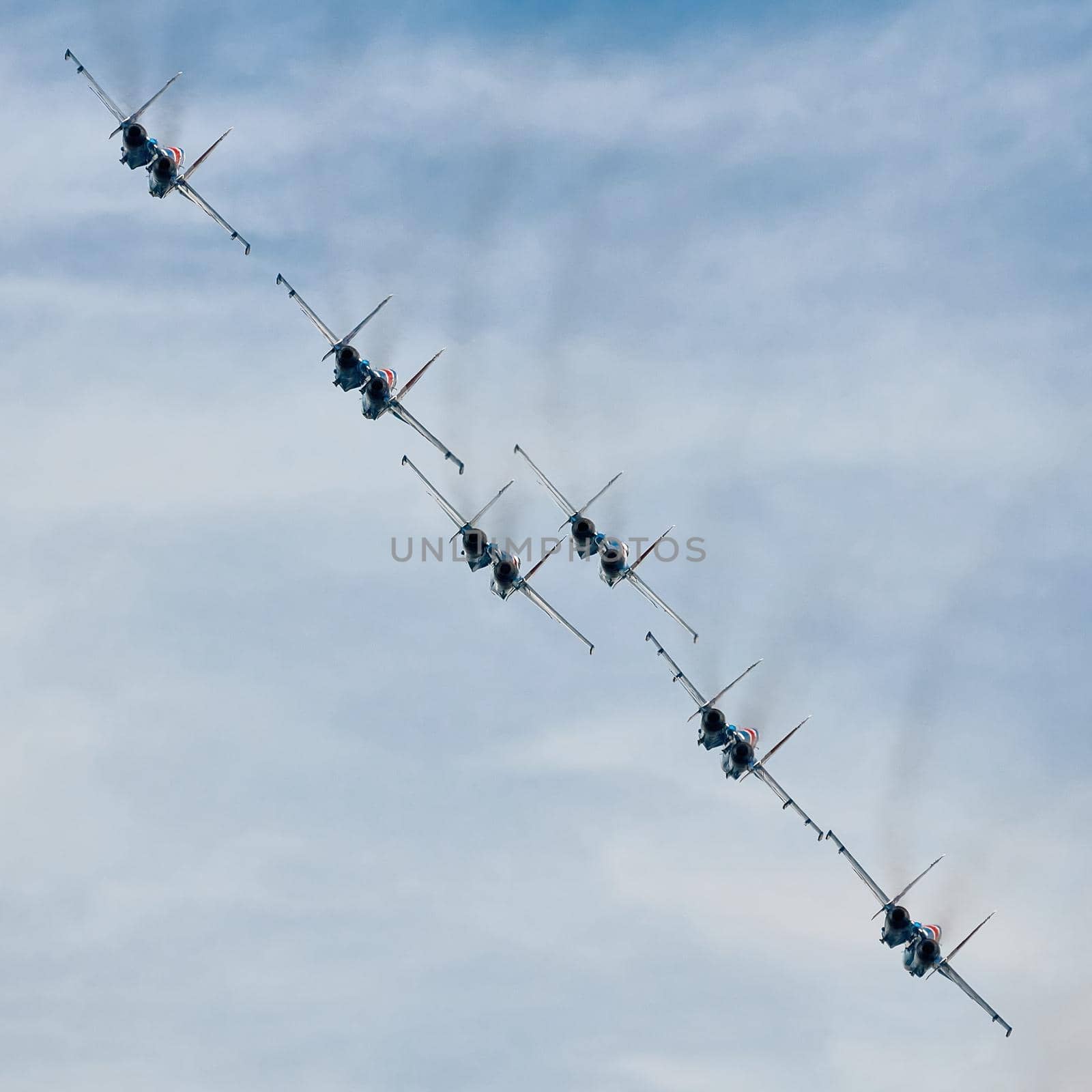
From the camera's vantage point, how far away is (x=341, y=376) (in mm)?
196000

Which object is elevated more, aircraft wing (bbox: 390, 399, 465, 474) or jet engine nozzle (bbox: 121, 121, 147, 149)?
jet engine nozzle (bbox: 121, 121, 147, 149)

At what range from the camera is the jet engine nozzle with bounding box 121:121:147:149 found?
634 feet

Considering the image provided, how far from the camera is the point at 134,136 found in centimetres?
19350

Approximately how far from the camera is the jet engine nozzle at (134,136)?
193 meters

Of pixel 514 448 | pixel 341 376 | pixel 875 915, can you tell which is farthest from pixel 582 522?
pixel 875 915

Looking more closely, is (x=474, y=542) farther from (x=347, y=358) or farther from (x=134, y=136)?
(x=134, y=136)

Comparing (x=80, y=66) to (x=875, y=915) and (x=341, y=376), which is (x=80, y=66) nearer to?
(x=341, y=376)

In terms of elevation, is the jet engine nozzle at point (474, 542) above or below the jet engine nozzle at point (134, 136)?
below

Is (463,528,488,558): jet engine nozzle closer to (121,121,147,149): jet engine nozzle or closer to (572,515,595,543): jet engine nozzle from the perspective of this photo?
(572,515,595,543): jet engine nozzle

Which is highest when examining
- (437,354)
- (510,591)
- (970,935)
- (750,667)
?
(437,354)

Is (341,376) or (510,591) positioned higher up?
(341,376)

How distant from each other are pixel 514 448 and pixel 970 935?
180 feet

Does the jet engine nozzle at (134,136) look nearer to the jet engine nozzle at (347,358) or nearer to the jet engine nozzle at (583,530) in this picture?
the jet engine nozzle at (347,358)

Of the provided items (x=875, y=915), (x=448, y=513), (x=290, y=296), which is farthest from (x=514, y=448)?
(x=875, y=915)
